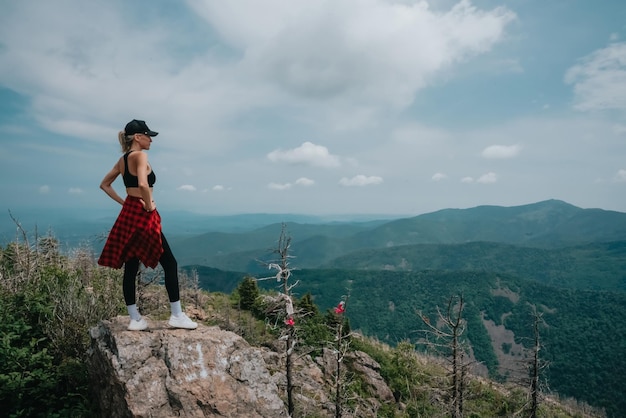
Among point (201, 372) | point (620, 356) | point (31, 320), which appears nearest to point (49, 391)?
point (31, 320)

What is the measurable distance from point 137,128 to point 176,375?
3.67 meters

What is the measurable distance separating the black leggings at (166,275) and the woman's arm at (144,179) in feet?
2.22

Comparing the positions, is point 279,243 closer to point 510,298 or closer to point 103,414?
point 103,414

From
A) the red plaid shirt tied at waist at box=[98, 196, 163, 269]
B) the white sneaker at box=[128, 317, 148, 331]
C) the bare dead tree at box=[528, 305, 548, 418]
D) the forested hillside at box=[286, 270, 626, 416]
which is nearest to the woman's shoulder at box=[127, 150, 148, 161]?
the red plaid shirt tied at waist at box=[98, 196, 163, 269]

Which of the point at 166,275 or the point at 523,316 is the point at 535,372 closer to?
the point at 166,275

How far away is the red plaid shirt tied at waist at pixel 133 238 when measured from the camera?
5.01m

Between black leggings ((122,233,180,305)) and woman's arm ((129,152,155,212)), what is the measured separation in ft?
2.22

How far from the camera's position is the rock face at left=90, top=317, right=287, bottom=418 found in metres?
4.54

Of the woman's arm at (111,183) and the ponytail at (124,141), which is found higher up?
the ponytail at (124,141)

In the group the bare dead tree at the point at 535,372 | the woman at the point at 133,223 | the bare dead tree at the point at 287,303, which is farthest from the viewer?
the bare dead tree at the point at 535,372

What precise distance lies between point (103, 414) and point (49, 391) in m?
1.19

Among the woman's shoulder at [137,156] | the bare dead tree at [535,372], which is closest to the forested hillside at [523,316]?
the bare dead tree at [535,372]

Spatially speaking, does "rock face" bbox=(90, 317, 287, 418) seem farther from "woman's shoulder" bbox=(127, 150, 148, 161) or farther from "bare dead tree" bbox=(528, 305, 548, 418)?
"bare dead tree" bbox=(528, 305, 548, 418)

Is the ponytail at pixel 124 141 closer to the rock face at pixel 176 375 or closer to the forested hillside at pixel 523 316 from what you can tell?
the rock face at pixel 176 375
